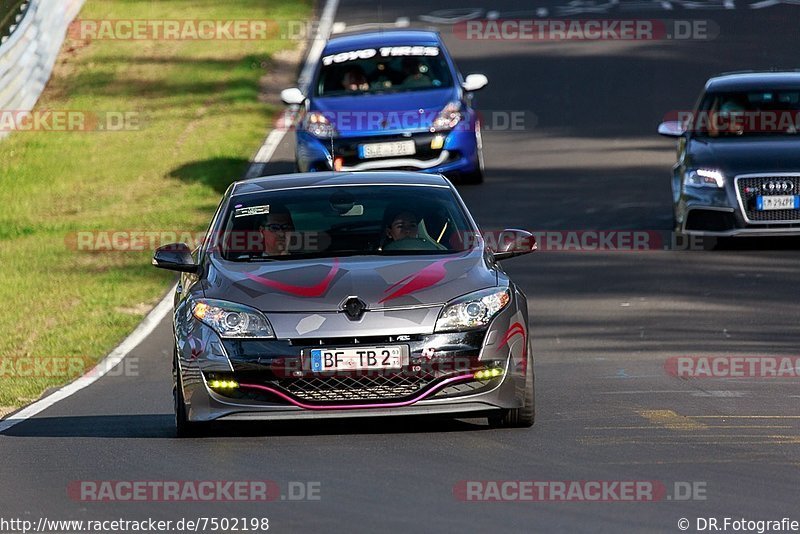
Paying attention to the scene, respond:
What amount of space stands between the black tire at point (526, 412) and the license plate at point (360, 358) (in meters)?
0.80

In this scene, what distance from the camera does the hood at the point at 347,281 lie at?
9.84m

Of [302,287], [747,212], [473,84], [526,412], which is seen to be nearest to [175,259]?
[302,287]

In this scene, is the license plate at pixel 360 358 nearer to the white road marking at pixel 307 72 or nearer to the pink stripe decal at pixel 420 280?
the pink stripe decal at pixel 420 280

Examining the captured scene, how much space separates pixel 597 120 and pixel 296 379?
60.8 ft

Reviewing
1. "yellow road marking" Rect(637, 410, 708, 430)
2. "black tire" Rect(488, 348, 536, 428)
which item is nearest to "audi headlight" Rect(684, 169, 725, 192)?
"yellow road marking" Rect(637, 410, 708, 430)

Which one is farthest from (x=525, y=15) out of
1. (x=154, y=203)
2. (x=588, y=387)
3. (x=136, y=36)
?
(x=588, y=387)

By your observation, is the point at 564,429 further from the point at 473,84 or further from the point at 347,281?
the point at 473,84

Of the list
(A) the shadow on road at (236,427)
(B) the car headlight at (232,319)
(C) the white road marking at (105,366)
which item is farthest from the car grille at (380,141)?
(B) the car headlight at (232,319)

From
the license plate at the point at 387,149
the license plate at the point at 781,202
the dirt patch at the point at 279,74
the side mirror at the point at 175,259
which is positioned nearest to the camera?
the side mirror at the point at 175,259

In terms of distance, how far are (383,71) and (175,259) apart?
40.1ft

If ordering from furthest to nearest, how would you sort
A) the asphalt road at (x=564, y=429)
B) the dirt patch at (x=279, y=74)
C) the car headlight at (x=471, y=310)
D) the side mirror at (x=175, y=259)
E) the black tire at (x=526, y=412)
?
the dirt patch at (x=279, y=74) < the side mirror at (x=175, y=259) < the black tire at (x=526, y=412) < the car headlight at (x=471, y=310) < the asphalt road at (x=564, y=429)

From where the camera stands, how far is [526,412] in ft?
33.3

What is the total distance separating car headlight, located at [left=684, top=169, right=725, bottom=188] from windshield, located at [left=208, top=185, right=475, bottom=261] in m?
7.45

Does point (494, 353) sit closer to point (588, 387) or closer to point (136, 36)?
point (588, 387)
